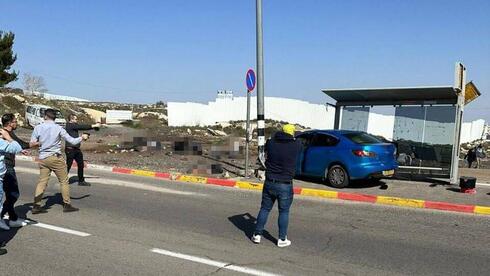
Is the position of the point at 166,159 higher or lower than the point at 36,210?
lower

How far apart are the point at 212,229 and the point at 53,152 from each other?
3111 millimetres

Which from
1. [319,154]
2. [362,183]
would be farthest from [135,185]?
[362,183]

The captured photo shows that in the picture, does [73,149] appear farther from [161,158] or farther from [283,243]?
[161,158]

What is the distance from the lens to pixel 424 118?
583 inches

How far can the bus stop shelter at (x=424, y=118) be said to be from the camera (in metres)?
13.7

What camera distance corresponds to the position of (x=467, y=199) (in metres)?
11.3

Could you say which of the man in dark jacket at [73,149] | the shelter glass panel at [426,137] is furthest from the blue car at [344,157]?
the man in dark jacket at [73,149]

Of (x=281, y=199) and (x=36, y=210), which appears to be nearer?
(x=281, y=199)

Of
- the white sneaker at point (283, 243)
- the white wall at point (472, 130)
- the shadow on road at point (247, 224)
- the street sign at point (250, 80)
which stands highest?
the street sign at point (250, 80)

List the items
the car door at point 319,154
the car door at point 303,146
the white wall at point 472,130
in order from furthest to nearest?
the white wall at point 472,130, the car door at point 303,146, the car door at point 319,154

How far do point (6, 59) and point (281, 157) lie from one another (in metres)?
52.2

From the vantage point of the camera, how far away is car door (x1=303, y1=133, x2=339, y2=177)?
42.5 ft

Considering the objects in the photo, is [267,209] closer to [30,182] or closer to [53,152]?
[53,152]

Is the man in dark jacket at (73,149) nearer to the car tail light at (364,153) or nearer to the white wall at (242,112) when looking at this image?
the car tail light at (364,153)
